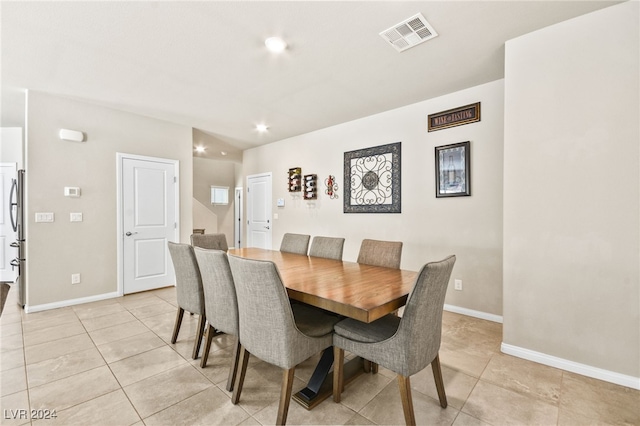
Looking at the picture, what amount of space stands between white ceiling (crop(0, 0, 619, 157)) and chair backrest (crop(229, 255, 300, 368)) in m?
1.79

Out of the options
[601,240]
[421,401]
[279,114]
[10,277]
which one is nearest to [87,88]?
[279,114]

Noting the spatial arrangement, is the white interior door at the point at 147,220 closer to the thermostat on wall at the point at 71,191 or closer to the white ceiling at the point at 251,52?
the thermostat on wall at the point at 71,191

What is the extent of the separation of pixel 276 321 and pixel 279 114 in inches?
131

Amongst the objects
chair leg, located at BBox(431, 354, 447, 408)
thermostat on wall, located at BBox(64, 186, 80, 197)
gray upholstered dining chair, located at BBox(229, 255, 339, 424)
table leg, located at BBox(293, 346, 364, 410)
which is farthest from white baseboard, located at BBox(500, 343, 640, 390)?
thermostat on wall, located at BBox(64, 186, 80, 197)

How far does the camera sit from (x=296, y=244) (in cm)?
350

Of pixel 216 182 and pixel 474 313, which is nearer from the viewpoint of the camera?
pixel 474 313

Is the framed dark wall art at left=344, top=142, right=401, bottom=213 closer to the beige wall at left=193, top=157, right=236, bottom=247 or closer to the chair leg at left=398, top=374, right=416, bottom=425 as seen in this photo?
the chair leg at left=398, top=374, right=416, bottom=425

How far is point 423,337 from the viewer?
152 centimetres

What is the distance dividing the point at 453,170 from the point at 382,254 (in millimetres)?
1515

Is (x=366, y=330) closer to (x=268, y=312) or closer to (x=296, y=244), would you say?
(x=268, y=312)

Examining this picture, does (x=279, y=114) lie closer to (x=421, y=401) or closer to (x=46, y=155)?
(x=46, y=155)

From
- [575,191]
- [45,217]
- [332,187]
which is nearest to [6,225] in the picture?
[45,217]

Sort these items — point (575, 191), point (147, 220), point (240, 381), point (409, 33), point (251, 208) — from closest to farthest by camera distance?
point (240, 381), point (575, 191), point (409, 33), point (147, 220), point (251, 208)

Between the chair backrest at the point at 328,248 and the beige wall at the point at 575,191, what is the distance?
60.2 inches
